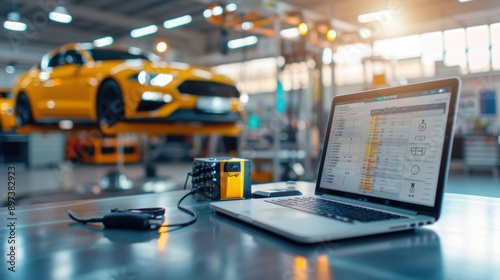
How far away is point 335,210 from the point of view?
0.77m

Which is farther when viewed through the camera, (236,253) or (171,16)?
(171,16)

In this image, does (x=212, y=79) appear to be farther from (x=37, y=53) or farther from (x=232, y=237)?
(x=37, y=53)

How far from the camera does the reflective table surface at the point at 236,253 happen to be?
19.0 inches

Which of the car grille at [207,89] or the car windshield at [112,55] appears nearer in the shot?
the car grille at [207,89]

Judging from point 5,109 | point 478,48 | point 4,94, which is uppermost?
point 478,48

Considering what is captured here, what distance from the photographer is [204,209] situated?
93cm

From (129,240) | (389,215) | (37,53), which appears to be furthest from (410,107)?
(37,53)

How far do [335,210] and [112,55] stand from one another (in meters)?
4.01

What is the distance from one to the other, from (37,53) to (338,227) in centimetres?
1119

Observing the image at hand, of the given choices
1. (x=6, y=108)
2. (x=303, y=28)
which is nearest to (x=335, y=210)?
(x=303, y=28)

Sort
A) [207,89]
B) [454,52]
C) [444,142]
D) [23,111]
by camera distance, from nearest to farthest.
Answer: [444,142]
[207,89]
[23,111]
[454,52]

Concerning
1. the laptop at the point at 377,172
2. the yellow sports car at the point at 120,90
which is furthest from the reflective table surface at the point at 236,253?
the yellow sports car at the point at 120,90

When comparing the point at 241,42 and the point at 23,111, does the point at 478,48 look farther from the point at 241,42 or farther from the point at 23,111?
the point at 241,42

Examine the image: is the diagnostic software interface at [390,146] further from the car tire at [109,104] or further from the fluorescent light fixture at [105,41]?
the fluorescent light fixture at [105,41]
